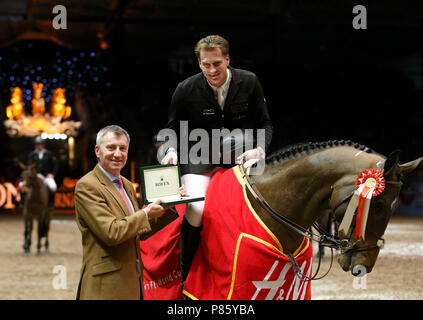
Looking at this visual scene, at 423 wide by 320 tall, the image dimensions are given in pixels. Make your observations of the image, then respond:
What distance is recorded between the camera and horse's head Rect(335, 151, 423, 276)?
81.6 inches

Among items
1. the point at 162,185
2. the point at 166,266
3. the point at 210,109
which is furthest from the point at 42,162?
the point at 162,185

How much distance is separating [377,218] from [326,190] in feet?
0.77

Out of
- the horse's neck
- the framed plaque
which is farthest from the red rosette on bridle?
the framed plaque

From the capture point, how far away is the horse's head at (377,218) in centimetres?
207

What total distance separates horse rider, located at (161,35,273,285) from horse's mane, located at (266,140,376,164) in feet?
0.25

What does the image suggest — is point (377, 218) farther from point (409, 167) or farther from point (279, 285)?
point (279, 285)

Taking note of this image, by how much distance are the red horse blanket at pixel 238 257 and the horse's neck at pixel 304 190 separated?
5 centimetres

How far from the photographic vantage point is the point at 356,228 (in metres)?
2.09

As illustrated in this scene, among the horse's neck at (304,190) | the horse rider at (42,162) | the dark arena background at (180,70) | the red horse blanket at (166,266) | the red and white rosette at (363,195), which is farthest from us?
the dark arena background at (180,70)

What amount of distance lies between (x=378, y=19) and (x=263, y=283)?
10931 millimetres

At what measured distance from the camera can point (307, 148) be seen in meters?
2.36

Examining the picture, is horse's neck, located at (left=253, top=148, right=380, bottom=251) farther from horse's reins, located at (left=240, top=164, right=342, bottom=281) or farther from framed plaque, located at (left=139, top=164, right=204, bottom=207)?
framed plaque, located at (left=139, top=164, right=204, bottom=207)

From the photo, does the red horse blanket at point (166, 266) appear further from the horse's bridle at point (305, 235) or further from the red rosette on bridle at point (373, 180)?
the red rosette on bridle at point (373, 180)

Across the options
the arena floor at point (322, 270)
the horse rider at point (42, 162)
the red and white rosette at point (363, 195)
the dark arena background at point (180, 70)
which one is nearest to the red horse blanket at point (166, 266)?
the red and white rosette at point (363, 195)
